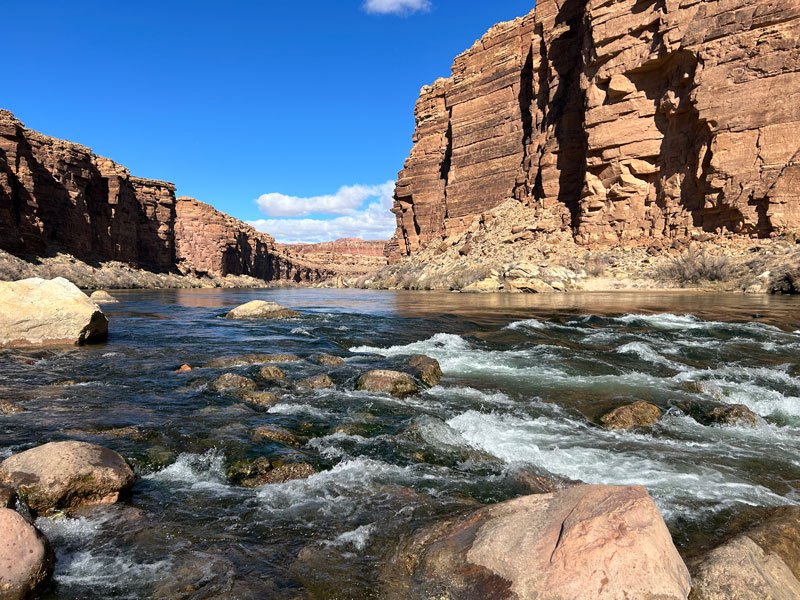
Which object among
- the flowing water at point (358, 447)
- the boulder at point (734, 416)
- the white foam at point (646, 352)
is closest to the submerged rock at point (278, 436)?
the flowing water at point (358, 447)

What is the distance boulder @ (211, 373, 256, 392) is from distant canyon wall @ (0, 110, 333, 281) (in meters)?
53.1

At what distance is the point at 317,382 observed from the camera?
6.98 metres

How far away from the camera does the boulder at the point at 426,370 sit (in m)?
7.20

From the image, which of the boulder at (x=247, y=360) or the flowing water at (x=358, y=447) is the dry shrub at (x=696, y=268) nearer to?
the flowing water at (x=358, y=447)

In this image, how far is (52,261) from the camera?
50.3m

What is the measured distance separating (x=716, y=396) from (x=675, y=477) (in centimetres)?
316

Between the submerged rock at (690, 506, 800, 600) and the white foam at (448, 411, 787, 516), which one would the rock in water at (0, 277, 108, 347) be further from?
the submerged rock at (690, 506, 800, 600)

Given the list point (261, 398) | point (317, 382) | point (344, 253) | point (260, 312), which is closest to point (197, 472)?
point (261, 398)

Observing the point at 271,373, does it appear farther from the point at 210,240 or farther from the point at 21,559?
the point at 210,240

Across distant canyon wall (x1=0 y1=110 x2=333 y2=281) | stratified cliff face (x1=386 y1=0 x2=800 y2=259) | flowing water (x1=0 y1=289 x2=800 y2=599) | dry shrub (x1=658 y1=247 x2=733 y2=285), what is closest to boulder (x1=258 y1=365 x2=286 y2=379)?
flowing water (x1=0 y1=289 x2=800 y2=599)

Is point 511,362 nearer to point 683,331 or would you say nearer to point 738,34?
point 683,331

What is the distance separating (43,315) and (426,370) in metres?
8.07

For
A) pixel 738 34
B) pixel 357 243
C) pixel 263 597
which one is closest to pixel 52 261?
pixel 263 597

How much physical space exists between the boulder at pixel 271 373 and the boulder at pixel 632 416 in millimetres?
4766
